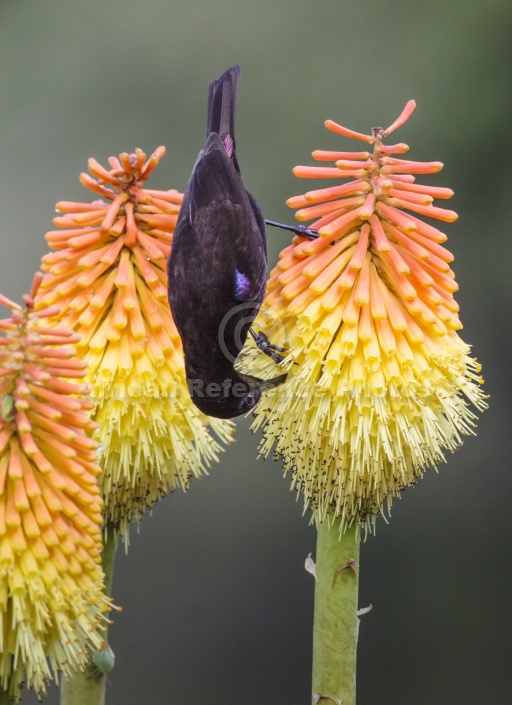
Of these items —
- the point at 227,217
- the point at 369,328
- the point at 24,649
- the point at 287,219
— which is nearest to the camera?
the point at 24,649

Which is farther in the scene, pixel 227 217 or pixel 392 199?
pixel 227 217

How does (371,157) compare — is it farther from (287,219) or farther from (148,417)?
(287,219)

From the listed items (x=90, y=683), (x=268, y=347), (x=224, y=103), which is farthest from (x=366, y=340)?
(x=224, y=103)

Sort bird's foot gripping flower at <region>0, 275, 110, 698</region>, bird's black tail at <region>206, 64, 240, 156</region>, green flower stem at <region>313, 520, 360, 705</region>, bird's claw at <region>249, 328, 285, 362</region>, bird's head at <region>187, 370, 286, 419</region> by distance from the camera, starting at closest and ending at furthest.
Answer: bird's foot gripping flower at <region>0, 275, 110, 698</region>, green flower stem at <region>313, 520, 360, 705</region>, bird's claw at <region>249, 328, 285, 362</region>, bird's head at <region>187, 370, 286, 419</region>, bird's black tail at <region>206, 64, 240, 156</region>

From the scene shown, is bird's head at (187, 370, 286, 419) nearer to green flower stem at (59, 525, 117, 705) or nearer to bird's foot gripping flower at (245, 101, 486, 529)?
bird's foot gripping flower at (245, 101, 486, 529)

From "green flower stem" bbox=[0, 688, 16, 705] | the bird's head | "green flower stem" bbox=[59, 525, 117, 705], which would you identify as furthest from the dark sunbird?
"green flower stem" bbox=[0, 688, 16, 705]

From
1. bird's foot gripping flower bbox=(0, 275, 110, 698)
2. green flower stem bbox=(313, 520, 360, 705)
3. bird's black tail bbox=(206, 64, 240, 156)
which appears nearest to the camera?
bird's foot gripping flower bbox=(0, 275, 110, 698)

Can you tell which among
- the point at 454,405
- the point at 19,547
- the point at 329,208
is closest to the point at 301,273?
the point at 329,208
